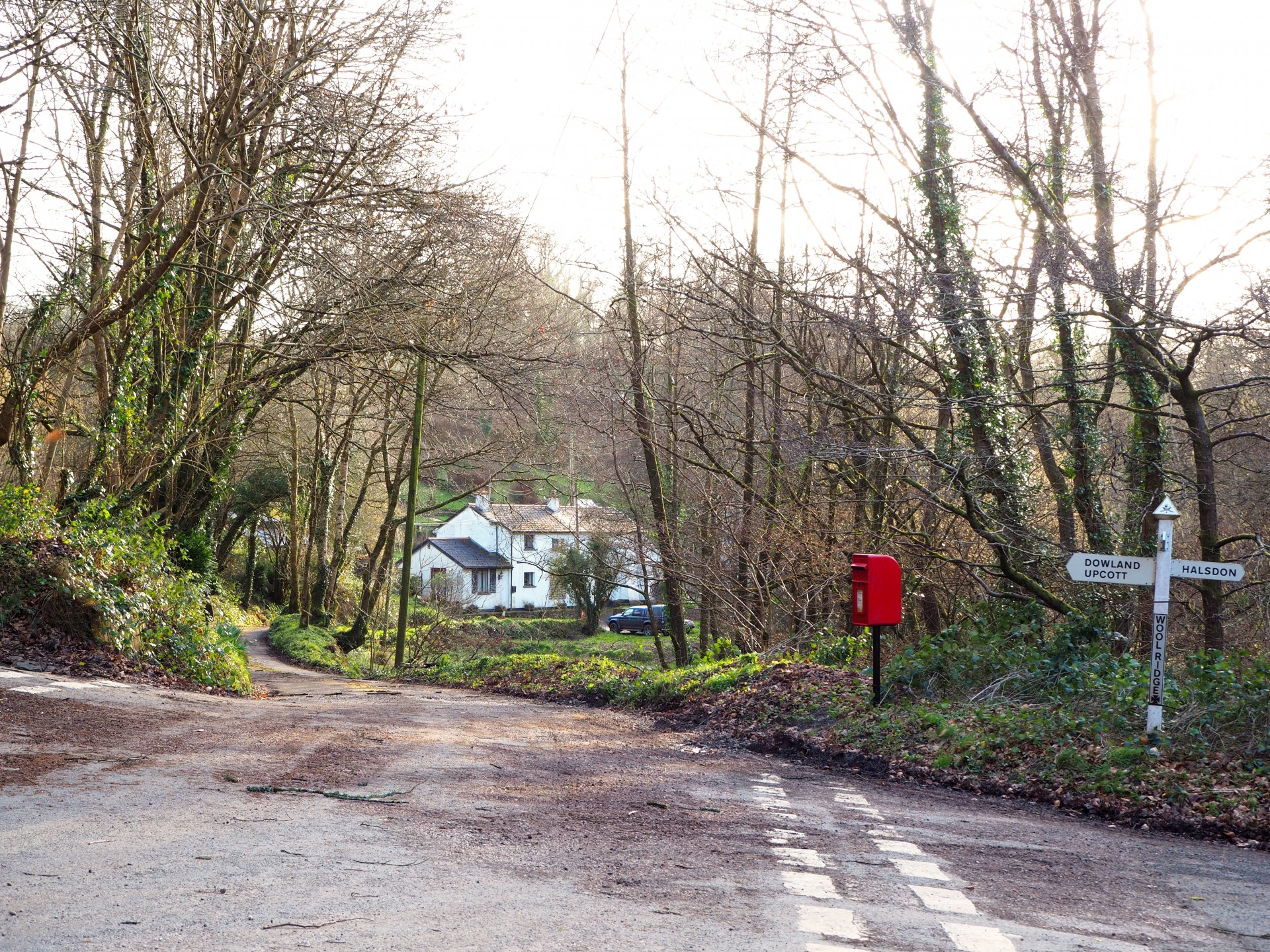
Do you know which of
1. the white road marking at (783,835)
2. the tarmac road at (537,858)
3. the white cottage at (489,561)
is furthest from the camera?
the white cottage at (489,561)

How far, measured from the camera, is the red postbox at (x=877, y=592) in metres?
9.59

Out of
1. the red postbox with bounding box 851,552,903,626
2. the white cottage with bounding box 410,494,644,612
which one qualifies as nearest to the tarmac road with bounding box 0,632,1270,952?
the red postbox with bounding box 851,552,903,626

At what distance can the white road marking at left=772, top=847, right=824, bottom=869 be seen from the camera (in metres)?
5.10

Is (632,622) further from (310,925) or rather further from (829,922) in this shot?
(310,925)

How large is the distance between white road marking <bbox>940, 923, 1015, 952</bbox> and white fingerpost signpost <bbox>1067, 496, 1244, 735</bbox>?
13.4ft

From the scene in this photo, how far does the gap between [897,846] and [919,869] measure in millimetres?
533

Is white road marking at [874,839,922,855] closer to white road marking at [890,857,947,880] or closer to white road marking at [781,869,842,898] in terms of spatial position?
white road marking at [890,857,947,880]

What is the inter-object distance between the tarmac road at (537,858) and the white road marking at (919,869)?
0.02 metres

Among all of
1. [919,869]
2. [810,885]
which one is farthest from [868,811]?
[810,885]

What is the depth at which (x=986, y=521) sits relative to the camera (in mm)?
11875

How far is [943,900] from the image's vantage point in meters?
4.56

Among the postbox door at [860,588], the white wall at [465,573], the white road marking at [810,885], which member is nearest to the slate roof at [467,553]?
the white wall at [465,573]

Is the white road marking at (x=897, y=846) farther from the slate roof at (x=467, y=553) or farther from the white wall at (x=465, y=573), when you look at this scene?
the slate roof at (x=467, y=553)

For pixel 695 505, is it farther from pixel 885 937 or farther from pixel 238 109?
pixel 885 937
